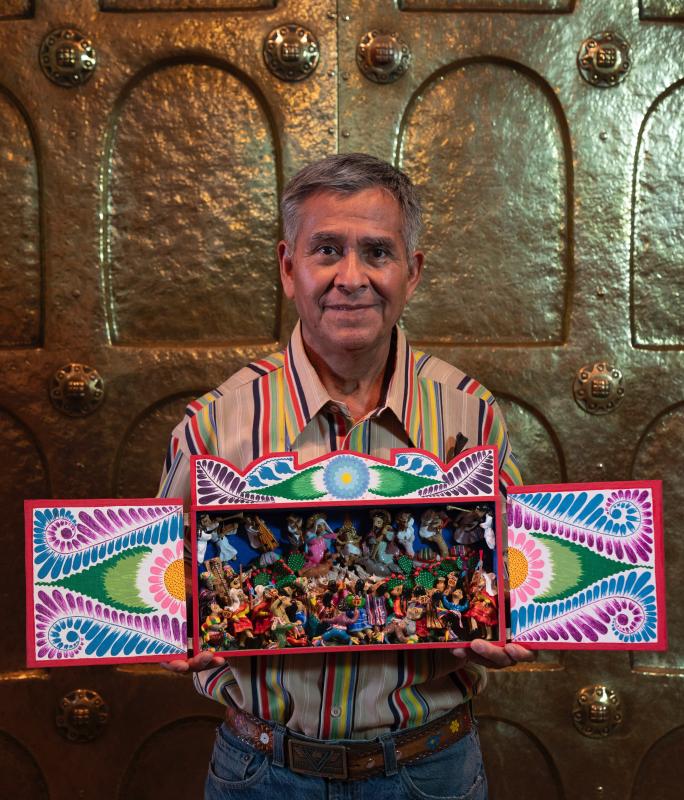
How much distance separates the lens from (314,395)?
1238mm

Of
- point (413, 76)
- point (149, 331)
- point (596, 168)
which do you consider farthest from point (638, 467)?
point (149, 331)

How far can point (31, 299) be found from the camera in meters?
1.85

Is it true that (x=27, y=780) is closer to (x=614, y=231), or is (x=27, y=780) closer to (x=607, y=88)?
(x=614, y=231)

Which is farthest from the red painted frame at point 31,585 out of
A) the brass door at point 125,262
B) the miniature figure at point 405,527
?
the brass door at point 125,262

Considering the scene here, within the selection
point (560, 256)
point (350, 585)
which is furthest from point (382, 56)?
point (350, 585)

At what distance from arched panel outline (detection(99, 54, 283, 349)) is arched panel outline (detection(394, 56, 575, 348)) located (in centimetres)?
24

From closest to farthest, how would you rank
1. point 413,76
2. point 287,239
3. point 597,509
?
point 597,509 → point 287,239 → point 413,76

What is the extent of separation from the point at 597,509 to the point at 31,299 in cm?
117

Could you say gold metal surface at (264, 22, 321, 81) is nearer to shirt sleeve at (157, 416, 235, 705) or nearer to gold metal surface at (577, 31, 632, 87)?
gold metal surface at (577, 31, 632, 87)

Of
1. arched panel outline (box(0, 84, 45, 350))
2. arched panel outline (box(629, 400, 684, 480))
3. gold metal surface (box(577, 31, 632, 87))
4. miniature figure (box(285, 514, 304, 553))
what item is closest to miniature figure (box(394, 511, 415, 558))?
miniature figure (box(285, 514, 304, 553))

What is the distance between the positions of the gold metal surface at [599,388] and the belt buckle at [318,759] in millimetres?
947

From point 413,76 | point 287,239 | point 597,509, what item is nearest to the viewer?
point 597,509

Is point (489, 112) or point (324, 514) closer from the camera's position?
point (324, 514)

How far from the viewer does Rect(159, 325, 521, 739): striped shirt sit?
1.16 metres
